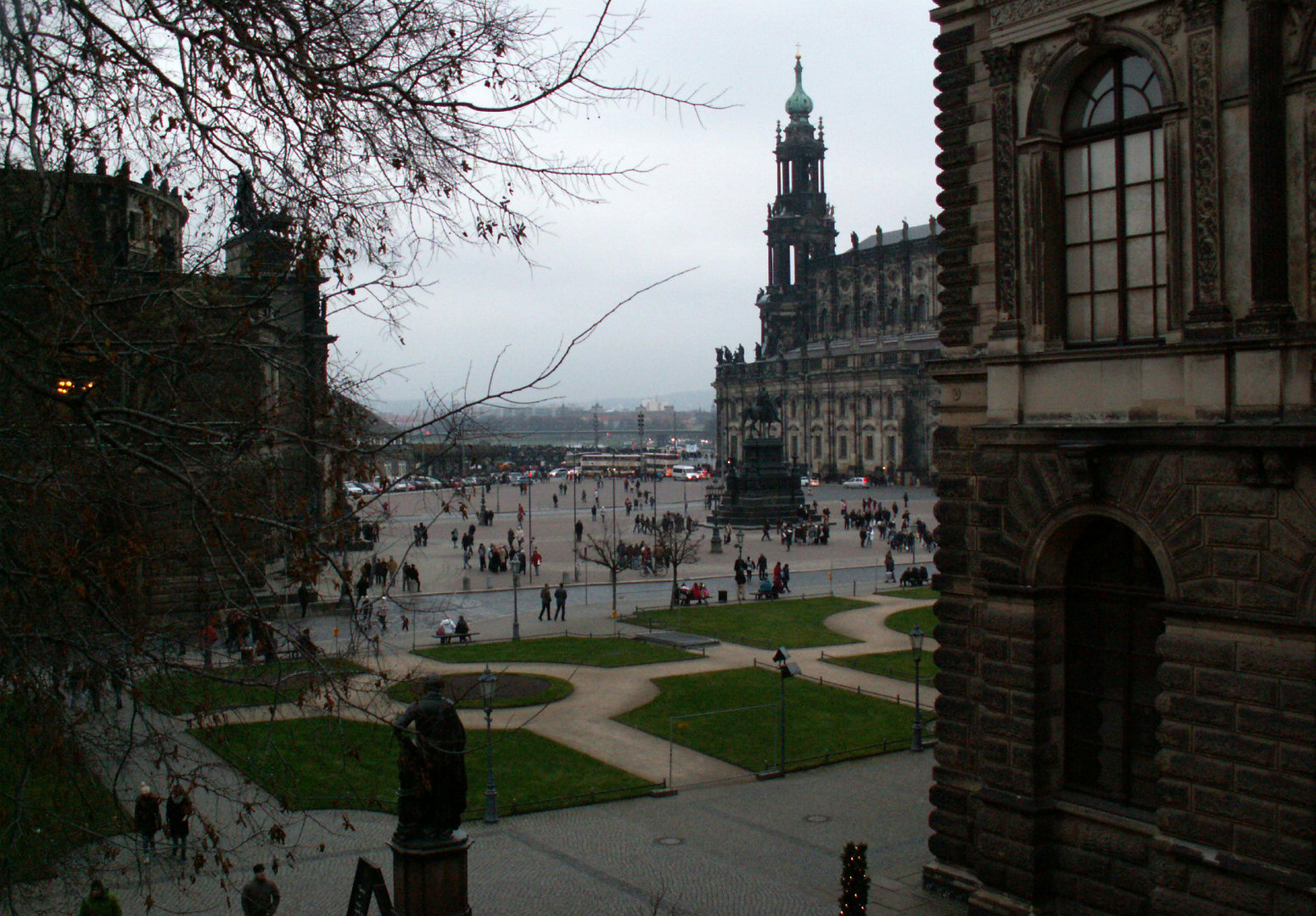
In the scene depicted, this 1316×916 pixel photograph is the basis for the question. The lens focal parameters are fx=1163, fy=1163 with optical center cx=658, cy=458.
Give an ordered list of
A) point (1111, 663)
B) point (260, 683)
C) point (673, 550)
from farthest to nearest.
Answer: point (673, 550) < point (1111, 663) < point (260, 683)

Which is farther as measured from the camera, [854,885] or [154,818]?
[854,885]

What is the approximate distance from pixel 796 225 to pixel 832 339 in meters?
14.5

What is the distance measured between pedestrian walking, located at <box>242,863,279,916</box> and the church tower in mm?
117772

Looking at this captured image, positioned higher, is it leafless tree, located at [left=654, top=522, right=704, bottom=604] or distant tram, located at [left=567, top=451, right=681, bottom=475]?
distant tram, located at [left=567, top=451, right=681, bottom=475]

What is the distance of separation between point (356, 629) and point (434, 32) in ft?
11.3

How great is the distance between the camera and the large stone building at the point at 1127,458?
1007cm

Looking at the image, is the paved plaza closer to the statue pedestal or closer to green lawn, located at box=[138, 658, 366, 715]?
green lawn, located at box=[138, 658, 366, 715]

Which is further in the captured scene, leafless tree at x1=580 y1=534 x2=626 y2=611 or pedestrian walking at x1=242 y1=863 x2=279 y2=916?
leafless tree at x1=580 y1=534 x2=626 y2=611

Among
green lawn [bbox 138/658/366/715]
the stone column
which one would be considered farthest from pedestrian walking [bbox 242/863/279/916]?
the stone column

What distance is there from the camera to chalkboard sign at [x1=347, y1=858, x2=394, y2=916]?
11.0 m

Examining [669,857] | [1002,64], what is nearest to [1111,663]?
[1002,64]

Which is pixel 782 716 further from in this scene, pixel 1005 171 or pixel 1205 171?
pixel 1205 171

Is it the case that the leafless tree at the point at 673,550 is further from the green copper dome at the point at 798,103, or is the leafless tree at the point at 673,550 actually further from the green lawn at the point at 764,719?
the green copper dome at the point at 798,103

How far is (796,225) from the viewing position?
128 meters
